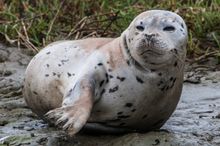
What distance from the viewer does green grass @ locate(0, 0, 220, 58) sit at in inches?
313

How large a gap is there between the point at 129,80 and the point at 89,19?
368 cm

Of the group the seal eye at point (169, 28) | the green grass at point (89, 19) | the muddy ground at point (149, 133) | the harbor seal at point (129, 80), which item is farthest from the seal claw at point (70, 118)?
the green grass at point (89, 19)

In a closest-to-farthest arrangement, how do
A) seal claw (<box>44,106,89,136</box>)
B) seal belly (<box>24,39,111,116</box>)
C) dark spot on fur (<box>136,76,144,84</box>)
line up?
seal claw (<box>44,106,89,136</box>) → dark spot on fur (<box>136,76,144,84</box>) → seal belly (<box>24,39,111,116</box>)

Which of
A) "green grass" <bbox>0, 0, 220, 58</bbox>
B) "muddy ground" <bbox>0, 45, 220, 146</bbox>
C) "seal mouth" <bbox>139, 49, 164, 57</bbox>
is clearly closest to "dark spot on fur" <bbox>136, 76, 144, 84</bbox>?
"seal mouth" <bbox>139, 49, 164, 57</bbox>

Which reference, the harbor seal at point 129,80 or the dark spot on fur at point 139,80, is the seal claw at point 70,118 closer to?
the harbor seal at point 129,80

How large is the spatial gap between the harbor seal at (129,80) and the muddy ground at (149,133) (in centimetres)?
12

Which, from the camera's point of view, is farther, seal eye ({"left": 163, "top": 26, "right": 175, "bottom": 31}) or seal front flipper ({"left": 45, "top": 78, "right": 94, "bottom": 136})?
seal eye ({"left": 163, "top": 26, "right": 175, "bottom": 31})

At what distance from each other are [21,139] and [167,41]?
1.13 m

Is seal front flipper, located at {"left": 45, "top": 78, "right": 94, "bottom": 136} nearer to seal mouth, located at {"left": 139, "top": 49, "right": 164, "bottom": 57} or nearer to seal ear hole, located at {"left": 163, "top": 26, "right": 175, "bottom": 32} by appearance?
seal mouth, located at {"left": 139, "top": 49, "right": 164, "bottom": 57}

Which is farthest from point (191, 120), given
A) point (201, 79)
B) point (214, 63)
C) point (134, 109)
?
point (214, 63)

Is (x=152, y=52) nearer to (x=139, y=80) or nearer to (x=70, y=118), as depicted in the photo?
(x=139, y=80)

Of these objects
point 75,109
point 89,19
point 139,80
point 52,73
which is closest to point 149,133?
point 139,80

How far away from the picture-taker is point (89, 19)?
8312mm

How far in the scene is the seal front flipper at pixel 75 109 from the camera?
439cm
